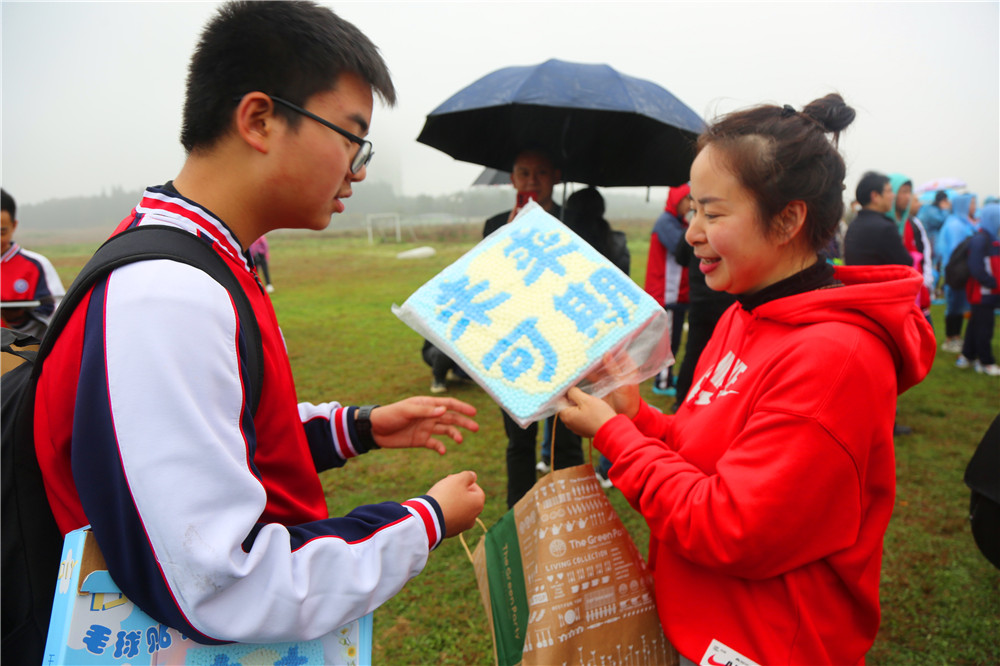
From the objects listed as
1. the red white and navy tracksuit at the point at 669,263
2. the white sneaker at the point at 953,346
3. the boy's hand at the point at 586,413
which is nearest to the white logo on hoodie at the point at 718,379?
the boy's hand at the point at 586,413

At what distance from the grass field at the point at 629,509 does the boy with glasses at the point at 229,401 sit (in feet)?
6.22

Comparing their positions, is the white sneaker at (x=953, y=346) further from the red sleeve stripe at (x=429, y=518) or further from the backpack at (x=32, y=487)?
the backpack at (x=32, y=487)

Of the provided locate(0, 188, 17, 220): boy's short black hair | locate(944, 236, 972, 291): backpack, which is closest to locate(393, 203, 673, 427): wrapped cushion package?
locate(0, 188, 17, 220): boy's short black hair

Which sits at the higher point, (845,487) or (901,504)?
(845,487)

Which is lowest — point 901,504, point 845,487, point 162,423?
point 901,504

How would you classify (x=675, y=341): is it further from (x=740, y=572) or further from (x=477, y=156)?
(x=740, y=572)

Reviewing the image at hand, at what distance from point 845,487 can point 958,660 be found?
2.25m

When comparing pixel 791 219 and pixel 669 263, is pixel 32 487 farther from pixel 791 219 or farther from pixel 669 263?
pixel 669 263

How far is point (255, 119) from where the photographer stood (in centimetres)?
112

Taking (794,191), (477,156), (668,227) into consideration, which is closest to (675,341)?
(668,227)

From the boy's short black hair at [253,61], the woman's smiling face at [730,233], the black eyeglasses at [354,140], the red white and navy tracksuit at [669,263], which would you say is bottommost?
the red white and navy tracksuit at [669,263]

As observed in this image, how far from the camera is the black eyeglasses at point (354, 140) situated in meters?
1.13

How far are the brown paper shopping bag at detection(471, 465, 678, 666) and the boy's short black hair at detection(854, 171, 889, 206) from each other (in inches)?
181

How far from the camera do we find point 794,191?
4.52 feet
